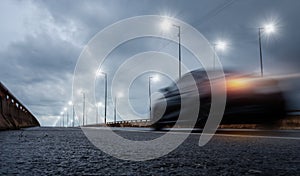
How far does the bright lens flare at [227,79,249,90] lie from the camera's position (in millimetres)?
9383

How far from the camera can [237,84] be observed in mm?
9500

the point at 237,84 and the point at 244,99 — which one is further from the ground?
the point at 237,84

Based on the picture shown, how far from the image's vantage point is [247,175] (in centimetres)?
236

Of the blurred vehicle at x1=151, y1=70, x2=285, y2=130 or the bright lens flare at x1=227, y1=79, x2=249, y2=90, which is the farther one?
the bright lens flare at x1=227, y1=79, x2=249, y2=90

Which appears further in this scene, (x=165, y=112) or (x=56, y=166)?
(x=165, y=112)

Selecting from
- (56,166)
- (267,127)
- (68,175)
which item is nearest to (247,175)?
(68,175)

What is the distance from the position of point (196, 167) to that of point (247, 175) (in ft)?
1.71

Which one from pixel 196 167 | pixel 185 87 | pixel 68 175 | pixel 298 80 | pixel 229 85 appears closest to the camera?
pixel 68 175

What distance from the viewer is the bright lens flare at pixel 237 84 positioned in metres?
9.38

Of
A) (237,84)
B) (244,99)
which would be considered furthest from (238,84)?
(244,99)

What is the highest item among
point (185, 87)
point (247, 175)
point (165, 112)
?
point (185, 87)

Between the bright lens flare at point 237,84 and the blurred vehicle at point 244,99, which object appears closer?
the blurred vehicle at point 244,99

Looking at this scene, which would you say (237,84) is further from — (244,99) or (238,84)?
(244,99)

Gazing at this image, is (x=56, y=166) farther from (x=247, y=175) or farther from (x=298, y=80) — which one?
(x=298, y=80)
